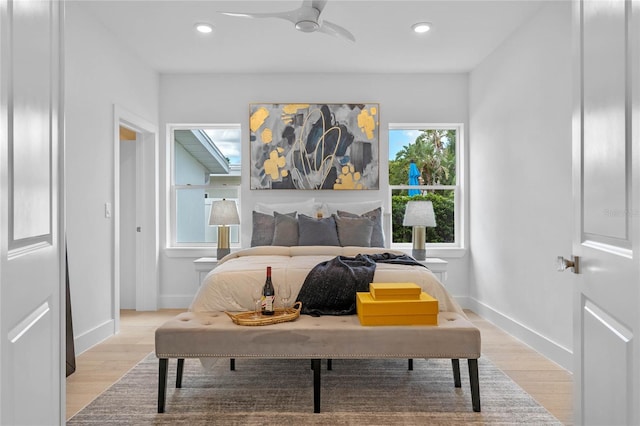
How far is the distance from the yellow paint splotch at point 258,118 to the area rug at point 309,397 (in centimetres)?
277

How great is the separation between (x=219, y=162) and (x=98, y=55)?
1786mm

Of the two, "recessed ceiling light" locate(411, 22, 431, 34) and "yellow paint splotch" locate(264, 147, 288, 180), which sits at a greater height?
"recessed ceiling light" locate(411, 22, 431, 34)

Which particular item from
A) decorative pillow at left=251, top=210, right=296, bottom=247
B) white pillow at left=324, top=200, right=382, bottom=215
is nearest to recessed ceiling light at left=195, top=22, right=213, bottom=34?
decorative pillow at left=251, top=210, right=296, bottom=247

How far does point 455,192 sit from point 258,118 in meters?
2.42

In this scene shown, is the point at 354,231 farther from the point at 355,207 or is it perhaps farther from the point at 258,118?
the point at 258,118

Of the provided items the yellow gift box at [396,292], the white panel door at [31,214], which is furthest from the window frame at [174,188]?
the white panel door at [31,214]

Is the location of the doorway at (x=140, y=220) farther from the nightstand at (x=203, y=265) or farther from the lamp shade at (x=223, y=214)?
the lamp shade at (x=223, y=214)

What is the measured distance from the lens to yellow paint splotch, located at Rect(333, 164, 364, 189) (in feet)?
16.4

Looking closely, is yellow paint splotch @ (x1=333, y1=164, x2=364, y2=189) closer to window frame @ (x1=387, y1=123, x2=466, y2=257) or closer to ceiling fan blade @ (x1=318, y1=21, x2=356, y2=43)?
window frame @ (x1=387, y1=123, x2=466, y2=257)

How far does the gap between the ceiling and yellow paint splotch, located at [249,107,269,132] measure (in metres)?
0.43

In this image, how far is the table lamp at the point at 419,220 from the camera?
4617mm

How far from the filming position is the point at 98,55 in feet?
12.2

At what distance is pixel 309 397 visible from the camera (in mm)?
2551

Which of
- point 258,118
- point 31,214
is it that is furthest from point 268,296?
point 258,118
